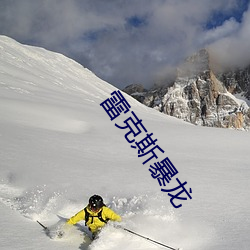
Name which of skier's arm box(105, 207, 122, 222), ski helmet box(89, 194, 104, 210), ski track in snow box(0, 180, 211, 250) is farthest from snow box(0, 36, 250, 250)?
ski helmet box(89, 194, 104, 210)

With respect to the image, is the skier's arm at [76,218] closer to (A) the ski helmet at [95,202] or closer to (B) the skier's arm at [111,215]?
(A) the ski helmet at [95,202]

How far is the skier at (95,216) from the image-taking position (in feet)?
19.4

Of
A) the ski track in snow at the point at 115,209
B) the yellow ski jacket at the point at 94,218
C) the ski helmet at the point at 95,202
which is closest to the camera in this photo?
the ski track in snow at the point at 115,209

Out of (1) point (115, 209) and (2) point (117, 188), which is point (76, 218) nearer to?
(1) point (115, 209)

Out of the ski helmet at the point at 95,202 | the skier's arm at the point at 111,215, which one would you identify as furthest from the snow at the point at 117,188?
→ the ski helmet at the point at 95,202

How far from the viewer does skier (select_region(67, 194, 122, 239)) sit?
5898mm

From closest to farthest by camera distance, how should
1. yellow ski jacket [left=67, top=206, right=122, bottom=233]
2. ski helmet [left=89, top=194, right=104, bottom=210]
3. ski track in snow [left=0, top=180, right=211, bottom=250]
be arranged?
ski track in snow [left=0, top=180, right=211, bottom=250], ski helmet [left=89, top=194, right=104, bottom=210], yellow ski jacket [left=67, top=206, right=122, bottom=233]

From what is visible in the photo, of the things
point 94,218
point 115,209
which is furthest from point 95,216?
point 115,209

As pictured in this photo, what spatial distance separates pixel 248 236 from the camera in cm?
530

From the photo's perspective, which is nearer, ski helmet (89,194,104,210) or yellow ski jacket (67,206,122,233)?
ski helmet (89,194,104,210)

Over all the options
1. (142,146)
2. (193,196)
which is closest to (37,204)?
(193,196)

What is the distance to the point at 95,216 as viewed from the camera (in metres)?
5.99

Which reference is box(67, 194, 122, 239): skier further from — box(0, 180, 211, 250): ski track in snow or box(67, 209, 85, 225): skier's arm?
box(0, 180, 211, 250): ski track in snow

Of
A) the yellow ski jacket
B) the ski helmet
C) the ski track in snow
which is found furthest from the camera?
the yellow ski jacket
